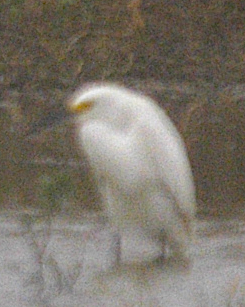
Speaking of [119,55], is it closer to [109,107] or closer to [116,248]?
[116,248]

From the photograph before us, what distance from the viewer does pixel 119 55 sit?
6.40 metres

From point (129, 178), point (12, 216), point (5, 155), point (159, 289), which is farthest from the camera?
point (5, 155)

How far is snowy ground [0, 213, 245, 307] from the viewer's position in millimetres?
4469

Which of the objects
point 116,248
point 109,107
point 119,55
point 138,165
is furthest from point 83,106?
point 119,55

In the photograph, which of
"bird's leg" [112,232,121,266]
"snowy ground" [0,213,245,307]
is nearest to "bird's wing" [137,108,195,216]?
"snowy ground" [0,213,245,307]

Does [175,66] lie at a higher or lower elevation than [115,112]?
higher

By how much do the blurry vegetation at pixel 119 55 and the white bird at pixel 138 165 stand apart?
225 cm

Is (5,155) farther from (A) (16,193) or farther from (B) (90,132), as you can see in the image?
(B) (90,132)

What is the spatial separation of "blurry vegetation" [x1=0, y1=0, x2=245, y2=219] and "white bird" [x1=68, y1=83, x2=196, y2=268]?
7.39ft

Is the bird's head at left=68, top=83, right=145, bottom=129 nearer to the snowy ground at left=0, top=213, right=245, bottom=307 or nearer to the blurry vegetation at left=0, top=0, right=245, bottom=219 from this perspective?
the snowy ground at left=0, top=213, right=245, bottom=307

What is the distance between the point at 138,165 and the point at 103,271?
44.2 inches

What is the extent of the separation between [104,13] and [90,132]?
2681mm

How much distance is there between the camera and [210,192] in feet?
19.3

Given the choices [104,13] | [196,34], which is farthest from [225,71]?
[104,13]
